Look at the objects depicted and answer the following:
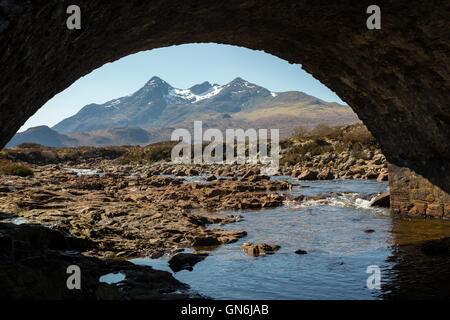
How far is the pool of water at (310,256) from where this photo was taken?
5.20 m

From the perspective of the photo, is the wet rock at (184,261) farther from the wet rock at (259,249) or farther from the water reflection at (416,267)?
the water reflection at (416,267)

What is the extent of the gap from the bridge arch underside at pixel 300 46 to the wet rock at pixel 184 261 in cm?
329

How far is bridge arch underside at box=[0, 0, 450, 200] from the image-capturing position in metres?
3.32

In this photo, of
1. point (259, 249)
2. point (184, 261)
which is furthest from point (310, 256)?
point (184, 261)

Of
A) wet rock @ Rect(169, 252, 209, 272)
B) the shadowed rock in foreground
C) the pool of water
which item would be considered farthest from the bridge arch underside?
wet rock @ Rect(169, 252, 209, 272)

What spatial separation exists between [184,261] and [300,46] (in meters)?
5.14

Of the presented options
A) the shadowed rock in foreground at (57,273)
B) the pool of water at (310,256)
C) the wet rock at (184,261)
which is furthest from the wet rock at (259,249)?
the shadowed rock in foreground at (57,273)

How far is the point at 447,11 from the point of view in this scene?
519 centimetres

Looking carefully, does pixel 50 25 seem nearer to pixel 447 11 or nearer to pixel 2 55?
pixel 2 55

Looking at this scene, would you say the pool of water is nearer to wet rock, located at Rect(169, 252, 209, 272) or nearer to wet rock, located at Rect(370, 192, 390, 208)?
wet rock, located at Rect(169, 252, 209, 272)
